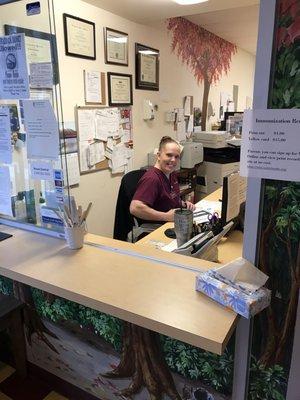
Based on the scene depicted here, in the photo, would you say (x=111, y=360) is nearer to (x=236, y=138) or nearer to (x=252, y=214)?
(x=252, y=214)

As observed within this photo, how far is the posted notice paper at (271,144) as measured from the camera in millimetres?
874

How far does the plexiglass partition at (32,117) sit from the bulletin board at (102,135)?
1.13 m

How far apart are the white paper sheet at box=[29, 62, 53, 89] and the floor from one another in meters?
1.49

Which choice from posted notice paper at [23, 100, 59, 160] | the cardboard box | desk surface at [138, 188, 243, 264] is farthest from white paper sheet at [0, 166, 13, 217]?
the cardboard box

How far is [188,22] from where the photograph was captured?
387 centimetres

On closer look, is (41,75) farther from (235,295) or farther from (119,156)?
(119,156)

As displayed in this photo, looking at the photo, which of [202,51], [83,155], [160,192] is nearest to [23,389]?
[160,192]

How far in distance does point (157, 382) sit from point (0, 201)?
3.55 feet

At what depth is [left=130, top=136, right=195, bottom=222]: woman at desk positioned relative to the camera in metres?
2.33

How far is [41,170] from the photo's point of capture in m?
1.43

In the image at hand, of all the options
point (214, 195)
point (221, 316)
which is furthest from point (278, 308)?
point (214, 195)

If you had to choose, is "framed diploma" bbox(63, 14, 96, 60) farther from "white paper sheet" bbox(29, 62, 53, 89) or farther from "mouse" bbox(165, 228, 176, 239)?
"mouse" bbox(165, 228, 176, 239)

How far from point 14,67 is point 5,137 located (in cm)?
30

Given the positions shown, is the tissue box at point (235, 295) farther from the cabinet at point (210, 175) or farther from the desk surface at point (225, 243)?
the cabinet at point (210, 175)
